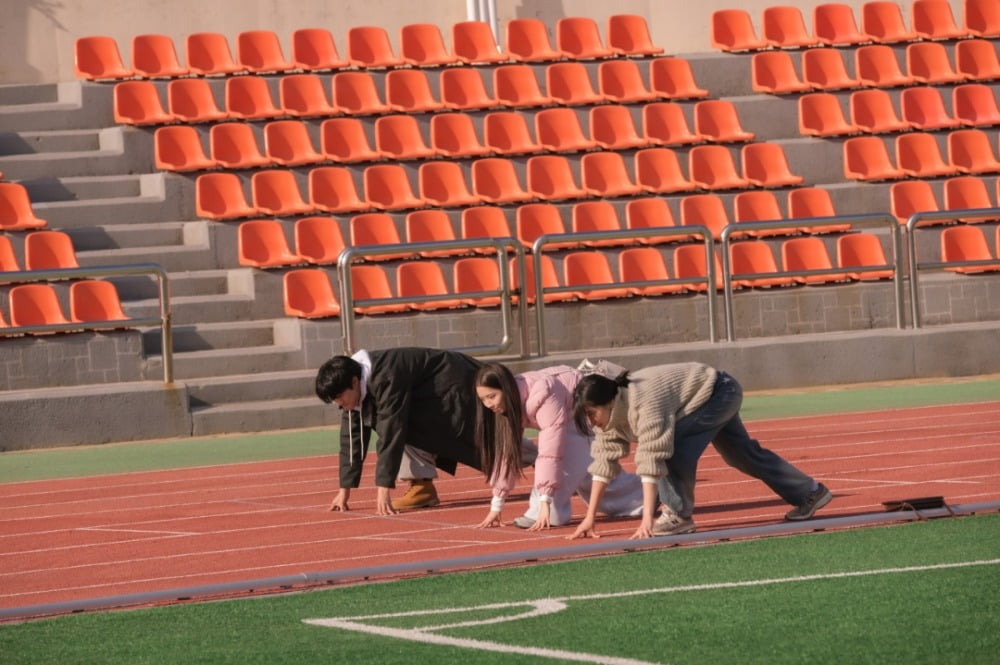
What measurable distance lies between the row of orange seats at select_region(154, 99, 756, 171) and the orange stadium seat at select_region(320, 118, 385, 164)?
11 mm

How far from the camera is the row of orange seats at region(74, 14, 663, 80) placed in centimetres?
2009

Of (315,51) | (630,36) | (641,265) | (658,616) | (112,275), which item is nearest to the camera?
(658,616)

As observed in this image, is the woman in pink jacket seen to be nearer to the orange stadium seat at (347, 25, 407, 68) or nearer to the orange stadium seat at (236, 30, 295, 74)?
the orange stadium seat at (236, 30, 295, 74)

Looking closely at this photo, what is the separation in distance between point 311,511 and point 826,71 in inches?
518

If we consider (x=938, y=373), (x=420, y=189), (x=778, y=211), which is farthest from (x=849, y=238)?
(x=420, y=189)

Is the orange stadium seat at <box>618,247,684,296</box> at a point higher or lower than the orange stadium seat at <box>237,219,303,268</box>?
lower

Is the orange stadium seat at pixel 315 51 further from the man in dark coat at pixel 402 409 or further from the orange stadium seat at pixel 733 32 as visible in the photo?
the man in dark coat at pixel 402 409

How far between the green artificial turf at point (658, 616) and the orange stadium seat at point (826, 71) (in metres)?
14.2

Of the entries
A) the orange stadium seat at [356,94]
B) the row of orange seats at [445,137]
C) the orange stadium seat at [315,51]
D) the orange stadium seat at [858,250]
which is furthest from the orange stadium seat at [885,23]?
the orange stadium seat at [315,51]

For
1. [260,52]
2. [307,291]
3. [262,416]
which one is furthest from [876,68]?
[262,416]

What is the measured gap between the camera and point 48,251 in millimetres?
16922

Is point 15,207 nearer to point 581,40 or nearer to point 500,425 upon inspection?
point 581,40

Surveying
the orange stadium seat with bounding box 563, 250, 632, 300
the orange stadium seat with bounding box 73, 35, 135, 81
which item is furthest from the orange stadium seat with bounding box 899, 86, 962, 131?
the orange stadium seat with bounding box 73, 35, 135, 81

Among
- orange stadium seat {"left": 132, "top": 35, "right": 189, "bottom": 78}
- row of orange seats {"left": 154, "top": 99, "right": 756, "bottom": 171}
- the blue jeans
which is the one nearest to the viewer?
the blue jeans
